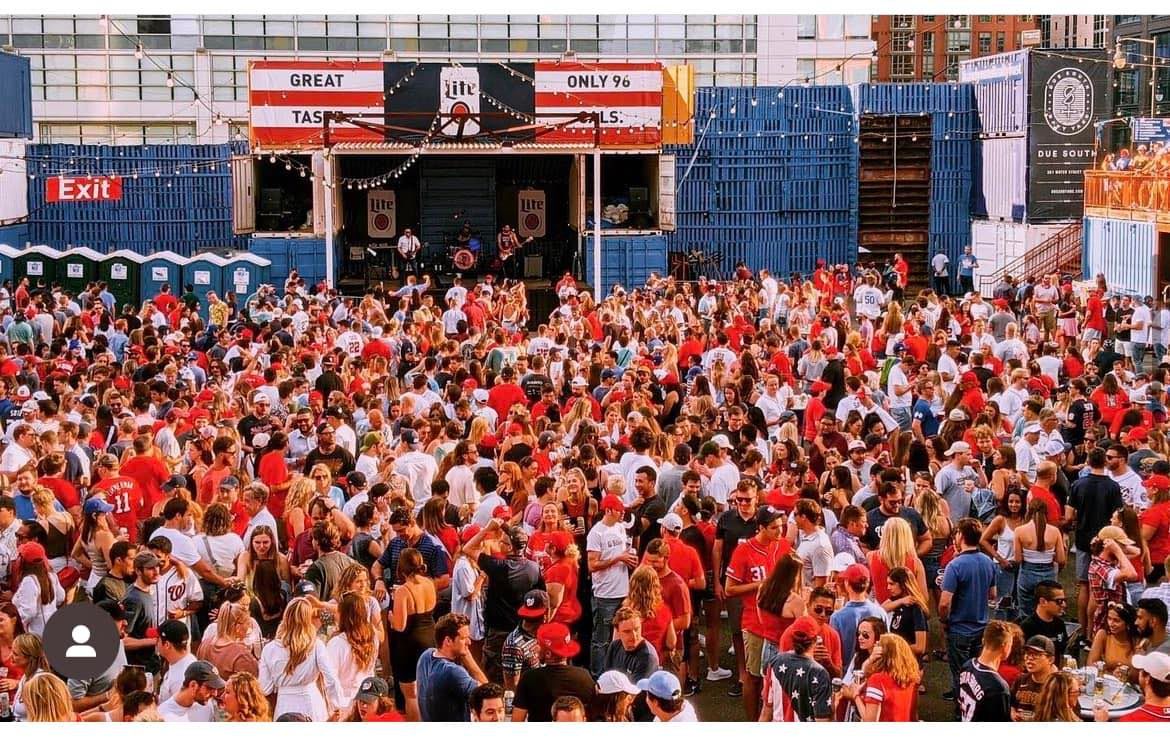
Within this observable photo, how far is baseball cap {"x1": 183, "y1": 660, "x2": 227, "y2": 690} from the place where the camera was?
6.59 metres

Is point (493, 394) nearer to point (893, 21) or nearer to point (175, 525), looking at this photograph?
point (175, 525)

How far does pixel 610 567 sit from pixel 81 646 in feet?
9.47

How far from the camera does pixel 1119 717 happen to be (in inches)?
282

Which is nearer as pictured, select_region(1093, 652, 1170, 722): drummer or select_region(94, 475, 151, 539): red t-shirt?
select_region(1093, 652, 1170, 722): drummer

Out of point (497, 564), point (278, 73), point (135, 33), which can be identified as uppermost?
point (135, 33)

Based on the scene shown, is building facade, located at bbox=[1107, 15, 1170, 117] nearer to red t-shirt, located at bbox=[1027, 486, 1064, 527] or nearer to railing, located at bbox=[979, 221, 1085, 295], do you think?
railing, located at bbox=[979, 221, 1085, 295]

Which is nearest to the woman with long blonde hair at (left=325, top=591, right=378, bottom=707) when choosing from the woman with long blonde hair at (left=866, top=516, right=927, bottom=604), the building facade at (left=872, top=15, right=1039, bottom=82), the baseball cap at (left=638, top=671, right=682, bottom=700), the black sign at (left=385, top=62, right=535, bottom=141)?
the baseball cap at (left=638, top=671, right=682, bottom=700)

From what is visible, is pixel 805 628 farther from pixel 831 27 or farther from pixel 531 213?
pixel 831 27

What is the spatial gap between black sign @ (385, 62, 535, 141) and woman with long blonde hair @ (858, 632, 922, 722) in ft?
73.4

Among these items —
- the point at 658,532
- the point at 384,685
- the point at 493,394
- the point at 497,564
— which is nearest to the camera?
the point at 384,685

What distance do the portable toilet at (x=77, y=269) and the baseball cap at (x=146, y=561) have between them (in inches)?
803

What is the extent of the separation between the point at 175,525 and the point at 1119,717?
4956 millimetres

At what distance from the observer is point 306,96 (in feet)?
92.6

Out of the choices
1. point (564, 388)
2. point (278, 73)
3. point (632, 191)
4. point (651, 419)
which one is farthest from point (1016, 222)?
point (651, 419)
